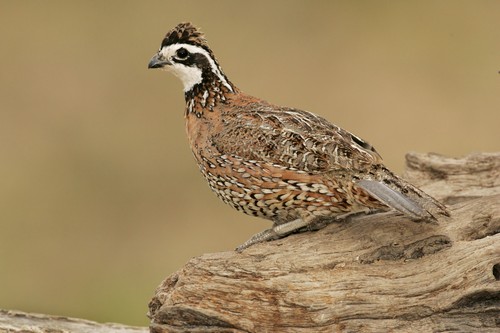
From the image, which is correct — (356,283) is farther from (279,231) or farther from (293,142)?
(293,142)

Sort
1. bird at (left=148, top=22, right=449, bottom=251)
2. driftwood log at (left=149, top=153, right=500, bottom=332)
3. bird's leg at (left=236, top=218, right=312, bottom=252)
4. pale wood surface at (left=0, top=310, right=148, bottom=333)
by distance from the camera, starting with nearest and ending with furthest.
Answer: driftwood log at (left=149, top=153, right=500, bottom=332) < bird at (left=148, top=22, right=449, bottom=251) < bird's leg at (left=236, top=218, right=312, bottom=252) < pale wood surface at (left=0, top=310, right=148, bottom=333)

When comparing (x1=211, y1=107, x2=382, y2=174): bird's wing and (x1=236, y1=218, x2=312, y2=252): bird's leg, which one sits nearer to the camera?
(x1=211, y1=107, x2=382, y2=174): bird's wing

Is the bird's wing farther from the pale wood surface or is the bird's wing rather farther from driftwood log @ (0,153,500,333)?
the pale wood surface

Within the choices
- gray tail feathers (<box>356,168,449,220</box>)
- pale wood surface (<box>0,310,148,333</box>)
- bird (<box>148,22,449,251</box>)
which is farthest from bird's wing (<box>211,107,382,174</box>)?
pale wood surface (<box>0,310,148,333</box>)

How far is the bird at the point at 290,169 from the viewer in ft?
20.9

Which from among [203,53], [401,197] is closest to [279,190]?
[401,197]

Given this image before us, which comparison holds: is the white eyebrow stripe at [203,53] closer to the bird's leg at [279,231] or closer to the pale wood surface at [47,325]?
the bird's leg at [279,231]

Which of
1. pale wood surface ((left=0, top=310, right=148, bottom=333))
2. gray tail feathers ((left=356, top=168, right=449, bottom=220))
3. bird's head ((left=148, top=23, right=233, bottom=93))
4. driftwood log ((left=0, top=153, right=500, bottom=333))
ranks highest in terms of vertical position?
bird's head ((left=148, top=23, right=233, bottom=93))

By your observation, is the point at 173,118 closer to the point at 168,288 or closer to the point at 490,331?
the point at 168,288

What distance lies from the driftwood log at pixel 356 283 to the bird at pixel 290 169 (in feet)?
0.61

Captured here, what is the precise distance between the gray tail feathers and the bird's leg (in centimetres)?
50

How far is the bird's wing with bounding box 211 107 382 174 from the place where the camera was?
21.1ft

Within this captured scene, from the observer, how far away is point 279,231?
21.9 ft

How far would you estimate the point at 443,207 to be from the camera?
636 centimetres
